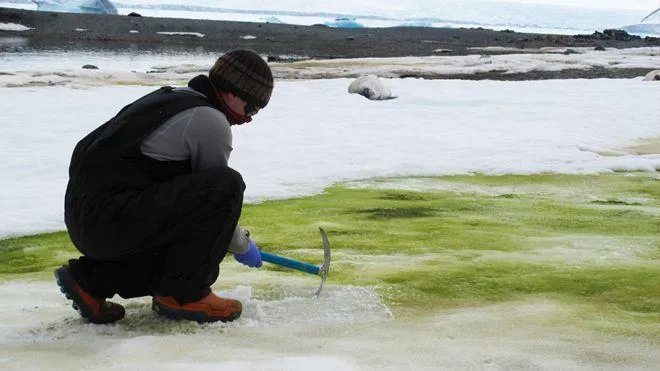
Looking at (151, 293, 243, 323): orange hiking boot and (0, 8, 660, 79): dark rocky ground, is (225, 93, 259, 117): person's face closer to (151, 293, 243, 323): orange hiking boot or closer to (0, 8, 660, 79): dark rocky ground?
(151, 293, 243, 323): orange hiking boot

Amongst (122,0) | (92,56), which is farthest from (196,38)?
(122,0)

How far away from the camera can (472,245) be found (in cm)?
506

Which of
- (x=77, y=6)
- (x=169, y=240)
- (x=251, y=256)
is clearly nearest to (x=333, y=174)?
(x=251, y=256)

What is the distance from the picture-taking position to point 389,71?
95.7 feet

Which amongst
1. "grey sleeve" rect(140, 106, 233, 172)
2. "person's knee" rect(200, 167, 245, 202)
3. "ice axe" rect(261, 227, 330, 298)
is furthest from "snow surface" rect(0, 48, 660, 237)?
"person's knee" rect(200, 167, 245, 202)

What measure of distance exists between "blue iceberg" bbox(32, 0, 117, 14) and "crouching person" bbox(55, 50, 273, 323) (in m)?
78.8

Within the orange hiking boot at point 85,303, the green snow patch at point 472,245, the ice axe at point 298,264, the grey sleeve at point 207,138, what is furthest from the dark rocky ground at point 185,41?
the orange hiking boot at point 85,303

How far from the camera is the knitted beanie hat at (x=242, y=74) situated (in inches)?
126

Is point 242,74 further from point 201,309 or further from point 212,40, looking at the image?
point 212,40

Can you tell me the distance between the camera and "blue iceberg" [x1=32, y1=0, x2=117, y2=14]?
76.6 m

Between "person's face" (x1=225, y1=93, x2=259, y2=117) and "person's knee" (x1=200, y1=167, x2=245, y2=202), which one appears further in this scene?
"person's face" (x1=225, y1=93, x2=259, y2=117)

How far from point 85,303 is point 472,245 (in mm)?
2592

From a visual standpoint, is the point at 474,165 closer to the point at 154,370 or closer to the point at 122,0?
the point at 154,370

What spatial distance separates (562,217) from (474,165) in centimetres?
288
